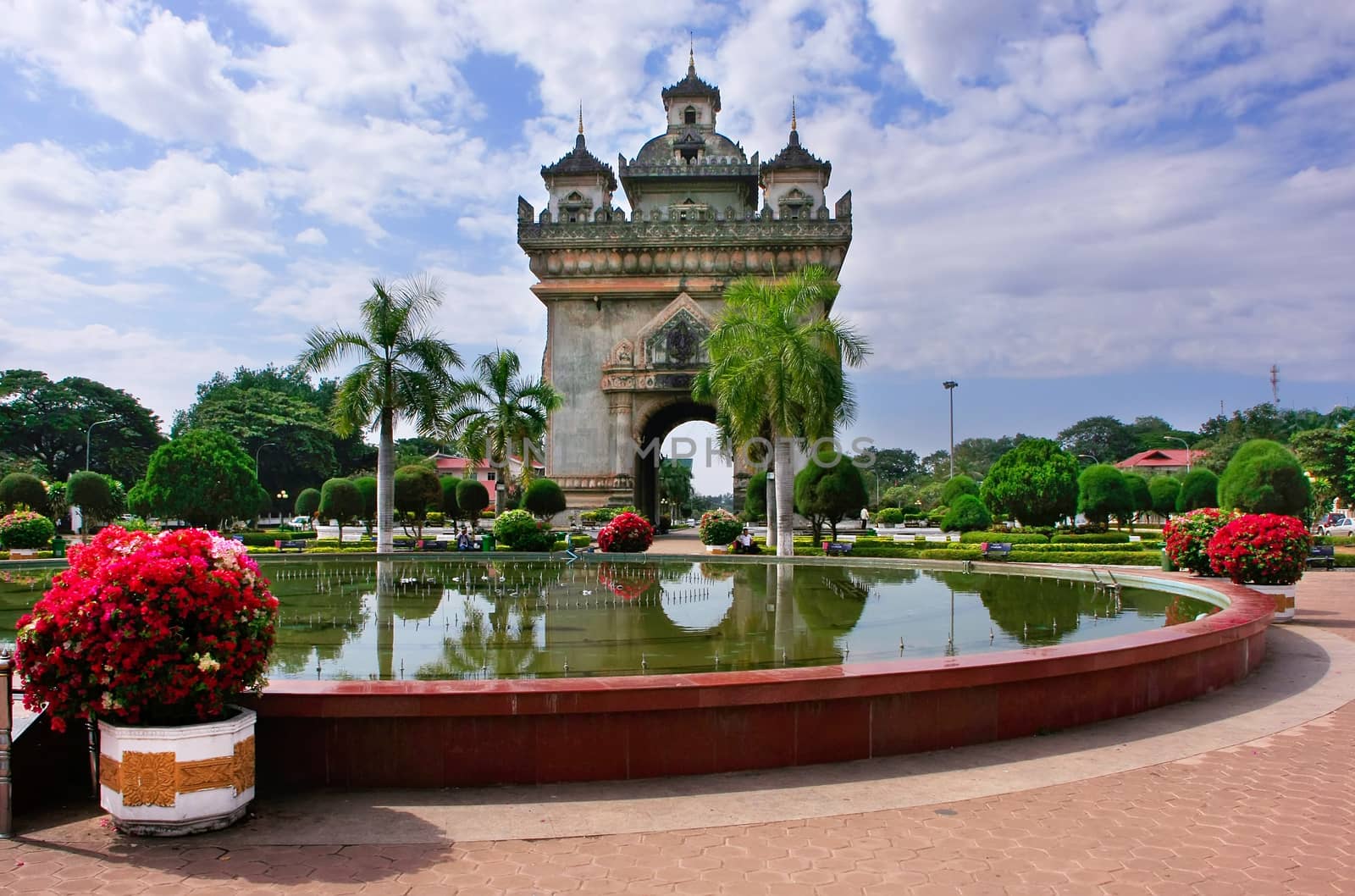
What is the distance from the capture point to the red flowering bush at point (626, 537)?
24219 millimetres

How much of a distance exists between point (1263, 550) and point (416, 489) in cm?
2940

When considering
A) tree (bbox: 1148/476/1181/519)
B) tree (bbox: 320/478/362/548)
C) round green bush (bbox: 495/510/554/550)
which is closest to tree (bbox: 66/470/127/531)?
tree (bbox: 320/478/362/548)

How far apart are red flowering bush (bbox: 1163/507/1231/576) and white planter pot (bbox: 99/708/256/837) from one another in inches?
546

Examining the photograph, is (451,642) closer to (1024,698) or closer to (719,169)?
(1024,698)

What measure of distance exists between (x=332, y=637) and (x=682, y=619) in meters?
4.12

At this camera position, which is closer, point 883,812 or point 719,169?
point 883,812

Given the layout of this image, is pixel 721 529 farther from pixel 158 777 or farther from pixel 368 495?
pixel 158 777

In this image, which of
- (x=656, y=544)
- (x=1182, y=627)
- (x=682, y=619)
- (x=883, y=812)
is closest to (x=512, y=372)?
(x=656, y=544)

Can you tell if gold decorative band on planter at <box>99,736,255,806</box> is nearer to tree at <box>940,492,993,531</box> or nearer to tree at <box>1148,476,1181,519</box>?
tree at <box>940,492,993,531</box>

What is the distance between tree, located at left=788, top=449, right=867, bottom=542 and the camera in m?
29.3

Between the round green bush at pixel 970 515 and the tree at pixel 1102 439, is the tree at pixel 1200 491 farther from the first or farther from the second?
the tree at pixel 1102 439

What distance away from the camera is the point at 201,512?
30375 millimetres

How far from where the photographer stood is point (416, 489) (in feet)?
119

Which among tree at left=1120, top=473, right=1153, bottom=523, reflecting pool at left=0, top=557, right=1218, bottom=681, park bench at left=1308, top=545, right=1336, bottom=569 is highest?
tree at left=1120, top=473, right=1153, bottom=523
